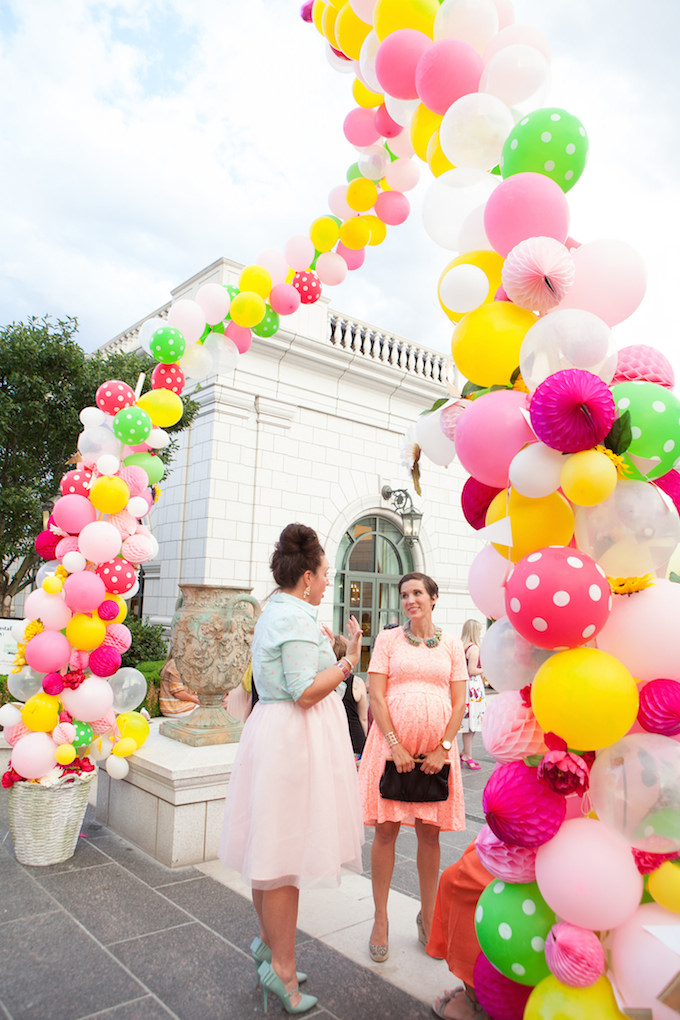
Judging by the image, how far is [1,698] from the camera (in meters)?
6.90

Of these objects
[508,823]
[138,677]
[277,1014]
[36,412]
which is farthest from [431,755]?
[36,412]

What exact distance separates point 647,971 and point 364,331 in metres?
11.5

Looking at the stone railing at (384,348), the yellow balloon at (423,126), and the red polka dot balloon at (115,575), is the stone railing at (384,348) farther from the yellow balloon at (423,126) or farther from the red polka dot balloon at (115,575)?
the yellow balloon at (423,126)

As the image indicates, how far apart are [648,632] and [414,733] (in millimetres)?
1641

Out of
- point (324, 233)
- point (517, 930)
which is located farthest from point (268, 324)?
point (517, 930)

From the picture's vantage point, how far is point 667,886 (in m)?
1.49

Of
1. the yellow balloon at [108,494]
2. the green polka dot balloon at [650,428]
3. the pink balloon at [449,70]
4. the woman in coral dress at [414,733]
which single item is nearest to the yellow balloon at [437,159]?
the pink balloon at [449,70]

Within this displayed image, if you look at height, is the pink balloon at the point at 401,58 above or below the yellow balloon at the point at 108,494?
above

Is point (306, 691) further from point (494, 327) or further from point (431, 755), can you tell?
point (494, 327)

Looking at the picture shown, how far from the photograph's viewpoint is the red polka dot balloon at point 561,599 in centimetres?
148

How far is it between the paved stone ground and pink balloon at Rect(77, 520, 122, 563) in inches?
64.6

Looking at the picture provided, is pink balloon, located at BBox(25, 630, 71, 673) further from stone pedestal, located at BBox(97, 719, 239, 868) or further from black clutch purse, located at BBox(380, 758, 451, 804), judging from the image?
black clutch purse, located at BBox(380, 758, 451, 804)

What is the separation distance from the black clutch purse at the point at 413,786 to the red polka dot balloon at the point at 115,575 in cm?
219

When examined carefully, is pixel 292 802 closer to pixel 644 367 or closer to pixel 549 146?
pixel 644 367
